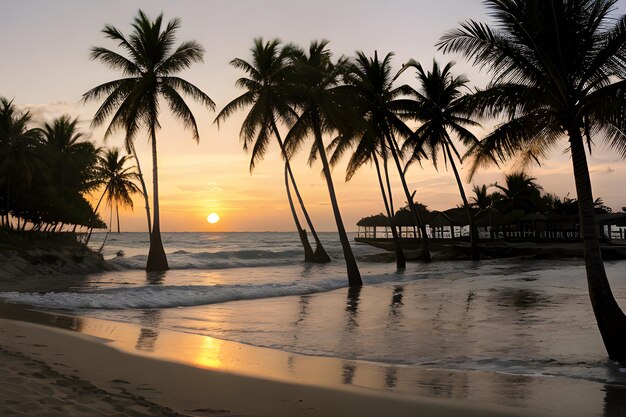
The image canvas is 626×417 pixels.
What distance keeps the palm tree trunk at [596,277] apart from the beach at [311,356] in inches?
15.8

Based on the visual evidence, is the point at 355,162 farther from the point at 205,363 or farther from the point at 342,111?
the point at 205,363

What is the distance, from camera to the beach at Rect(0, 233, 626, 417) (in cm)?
530

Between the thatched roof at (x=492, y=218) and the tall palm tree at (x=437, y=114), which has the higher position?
the tall palm tree at (x=437, y=114)

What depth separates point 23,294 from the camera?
1745 cm

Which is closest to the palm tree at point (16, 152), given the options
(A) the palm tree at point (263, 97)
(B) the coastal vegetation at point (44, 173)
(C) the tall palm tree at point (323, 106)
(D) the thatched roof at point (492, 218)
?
(B) the coastal vegetation at point (44, 173)

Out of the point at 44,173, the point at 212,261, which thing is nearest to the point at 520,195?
the point at 212,261

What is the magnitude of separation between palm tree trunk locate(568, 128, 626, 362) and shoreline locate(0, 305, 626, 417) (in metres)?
1.37

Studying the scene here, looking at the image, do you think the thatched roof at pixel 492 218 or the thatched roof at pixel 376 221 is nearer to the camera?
the thatched roof at pixel 492 218

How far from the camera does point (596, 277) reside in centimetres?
759

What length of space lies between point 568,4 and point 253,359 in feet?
23.4

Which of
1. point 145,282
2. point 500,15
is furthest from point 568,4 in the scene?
point 145,282

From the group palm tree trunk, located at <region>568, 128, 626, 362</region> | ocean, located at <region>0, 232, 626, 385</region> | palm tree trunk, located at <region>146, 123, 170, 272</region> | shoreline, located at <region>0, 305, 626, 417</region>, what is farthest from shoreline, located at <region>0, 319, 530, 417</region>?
palm tree trunk, located at <region>146, 123, 170, 272</region>

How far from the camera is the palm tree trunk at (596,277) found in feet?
24.4

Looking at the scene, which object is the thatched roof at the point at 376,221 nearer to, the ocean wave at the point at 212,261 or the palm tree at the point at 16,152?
the ocean wave at the point at 212,261
